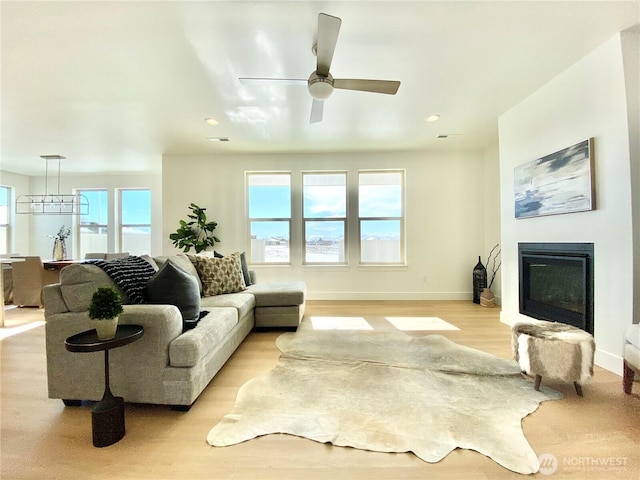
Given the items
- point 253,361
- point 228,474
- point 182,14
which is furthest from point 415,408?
point 182,14

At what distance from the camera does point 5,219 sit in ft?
20.3

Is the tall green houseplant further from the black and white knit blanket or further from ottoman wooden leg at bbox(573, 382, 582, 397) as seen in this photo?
ottoman wooden leg at bbox(573, 382, 582, 397)

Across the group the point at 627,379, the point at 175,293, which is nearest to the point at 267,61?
the point at 175,293

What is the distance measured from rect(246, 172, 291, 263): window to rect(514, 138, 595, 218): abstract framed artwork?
11.7ft

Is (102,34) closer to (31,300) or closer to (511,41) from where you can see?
(511,41)

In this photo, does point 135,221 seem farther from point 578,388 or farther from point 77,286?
point 578,388

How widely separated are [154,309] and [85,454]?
0.76 meters

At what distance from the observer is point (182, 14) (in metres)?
1.89

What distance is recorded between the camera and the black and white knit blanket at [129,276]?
6.63 ft

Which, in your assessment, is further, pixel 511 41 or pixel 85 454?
pixel 511 41

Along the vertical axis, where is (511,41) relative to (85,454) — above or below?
above

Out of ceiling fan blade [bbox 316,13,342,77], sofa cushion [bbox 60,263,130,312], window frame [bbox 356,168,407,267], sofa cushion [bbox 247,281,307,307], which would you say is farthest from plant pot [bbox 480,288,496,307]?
sofa cushion [bbox 60,263,130,312]

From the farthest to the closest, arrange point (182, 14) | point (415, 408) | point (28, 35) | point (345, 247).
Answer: point (345, 247)
point (28, 35)
point (182, 14)
point (415, 408)

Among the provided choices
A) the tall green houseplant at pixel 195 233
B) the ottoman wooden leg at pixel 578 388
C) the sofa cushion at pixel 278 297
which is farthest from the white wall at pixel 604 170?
the tall green houseplant at pixel 195 233
